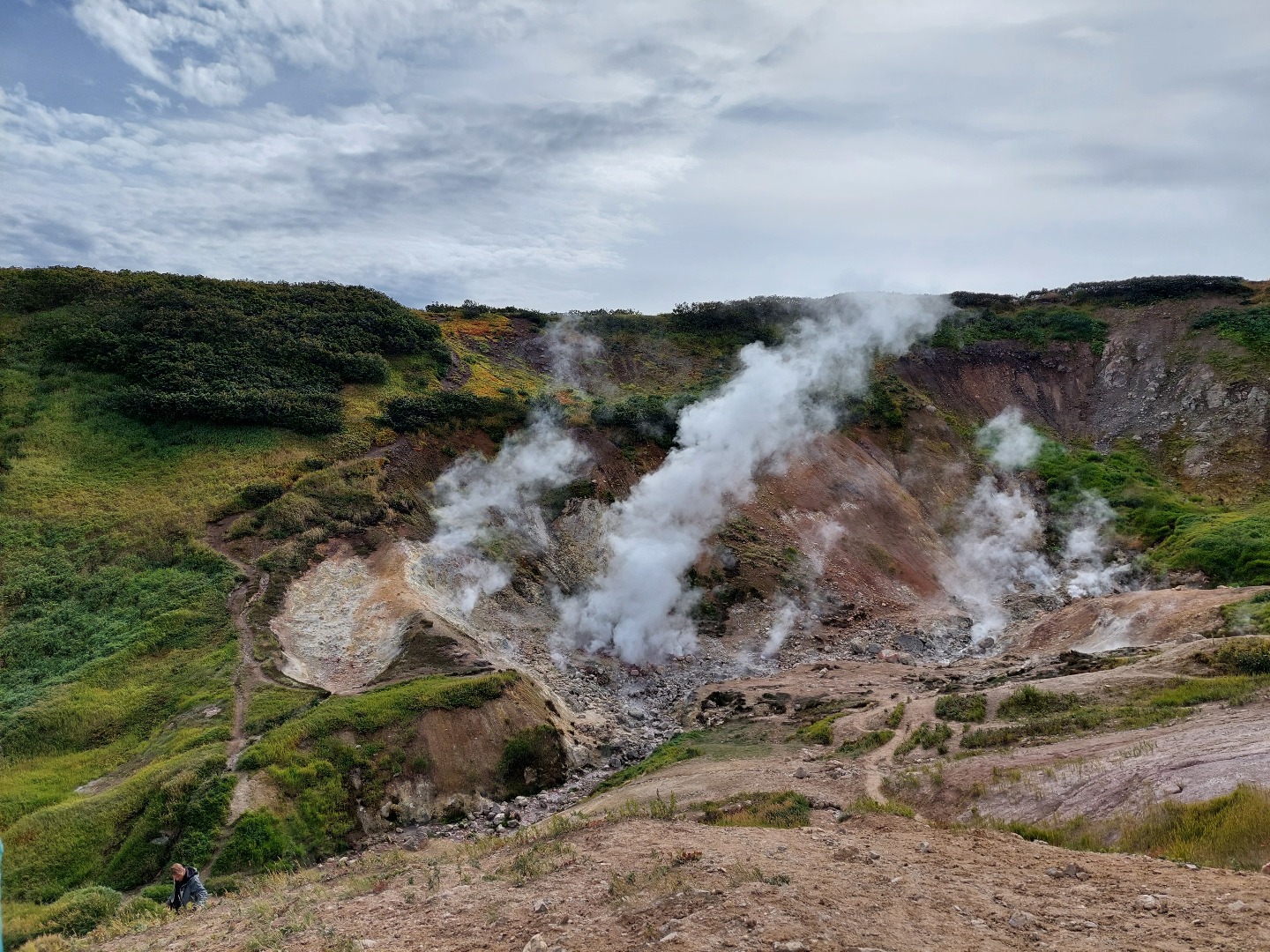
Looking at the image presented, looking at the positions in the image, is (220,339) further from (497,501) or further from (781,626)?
(781,626)

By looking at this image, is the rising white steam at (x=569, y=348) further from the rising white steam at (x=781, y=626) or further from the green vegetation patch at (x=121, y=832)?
the green vegetation patch at (x=121, y=832)

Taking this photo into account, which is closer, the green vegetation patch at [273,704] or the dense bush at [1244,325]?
the green vegetation patch at [273,704]

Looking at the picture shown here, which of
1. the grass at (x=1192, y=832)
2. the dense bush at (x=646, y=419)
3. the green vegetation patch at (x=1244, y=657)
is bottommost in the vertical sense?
the green vegetation patch at (x=1244, y=657)

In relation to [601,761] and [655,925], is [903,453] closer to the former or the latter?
[601,761]

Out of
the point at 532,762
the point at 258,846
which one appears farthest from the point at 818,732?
the point at 258,846

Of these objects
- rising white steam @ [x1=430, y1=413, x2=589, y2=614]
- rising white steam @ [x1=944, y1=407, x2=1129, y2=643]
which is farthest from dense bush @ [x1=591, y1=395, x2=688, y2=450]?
rising white steam @ [x1=944, y1=407, x2=1129, y2=643]

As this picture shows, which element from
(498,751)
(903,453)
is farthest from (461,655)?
(903,453)

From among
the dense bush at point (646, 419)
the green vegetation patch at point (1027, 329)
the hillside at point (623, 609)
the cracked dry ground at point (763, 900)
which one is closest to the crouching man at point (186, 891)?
the cracked dry ground at point (763, 900)
